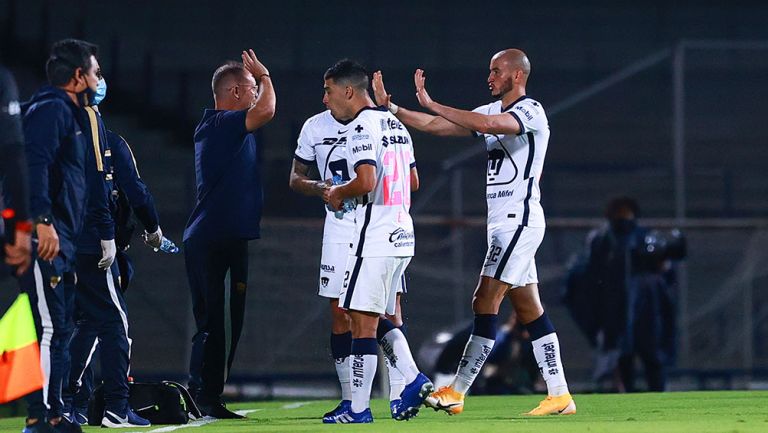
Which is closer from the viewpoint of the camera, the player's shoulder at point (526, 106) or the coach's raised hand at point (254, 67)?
the coach's raised hand at point (254, 67)

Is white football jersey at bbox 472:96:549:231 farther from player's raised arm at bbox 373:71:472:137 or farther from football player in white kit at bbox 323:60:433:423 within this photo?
football player in white kit at bbox 323:60:433:423

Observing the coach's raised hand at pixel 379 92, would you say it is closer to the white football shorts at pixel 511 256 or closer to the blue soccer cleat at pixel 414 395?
the white football shorts at pixel 511 256

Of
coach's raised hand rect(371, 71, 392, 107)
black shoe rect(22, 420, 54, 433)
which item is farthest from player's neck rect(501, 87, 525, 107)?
black shoe rect(22, 420, 54, 433)

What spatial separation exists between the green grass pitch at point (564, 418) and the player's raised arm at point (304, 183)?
3.91 feet

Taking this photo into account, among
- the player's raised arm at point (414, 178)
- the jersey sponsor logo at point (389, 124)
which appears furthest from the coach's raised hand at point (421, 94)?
the player's raised arm at point (414, 178)

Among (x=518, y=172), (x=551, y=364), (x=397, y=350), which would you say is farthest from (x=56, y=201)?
(x=551, y=364)

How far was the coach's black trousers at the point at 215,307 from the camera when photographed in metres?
7.07

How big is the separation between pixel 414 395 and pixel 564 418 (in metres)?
0.84

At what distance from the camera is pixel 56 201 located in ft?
17.7

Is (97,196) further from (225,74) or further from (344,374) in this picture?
(344,374)

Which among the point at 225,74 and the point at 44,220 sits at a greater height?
the point at 225,74

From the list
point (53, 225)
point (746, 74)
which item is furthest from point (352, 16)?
point (53, 225)

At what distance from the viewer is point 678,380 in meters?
11.7

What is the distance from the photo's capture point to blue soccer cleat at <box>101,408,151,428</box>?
20.8 feet
